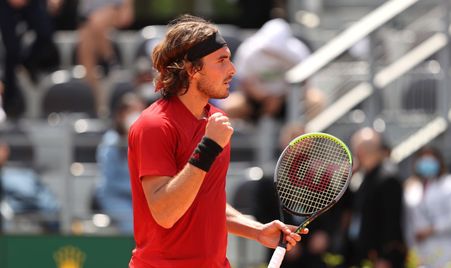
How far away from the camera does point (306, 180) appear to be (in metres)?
4.98

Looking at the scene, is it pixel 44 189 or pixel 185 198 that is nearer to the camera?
pixel 185 198

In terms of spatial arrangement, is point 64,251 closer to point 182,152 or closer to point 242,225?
point 242,225

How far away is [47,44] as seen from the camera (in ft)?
35.8

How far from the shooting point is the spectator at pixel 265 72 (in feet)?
30.8

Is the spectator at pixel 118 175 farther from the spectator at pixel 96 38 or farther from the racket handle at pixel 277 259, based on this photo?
the racket handle at pixel 277 259

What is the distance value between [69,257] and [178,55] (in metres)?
4.89

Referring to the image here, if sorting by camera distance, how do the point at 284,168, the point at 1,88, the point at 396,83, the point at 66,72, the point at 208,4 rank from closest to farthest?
the point at 284,168
the point at 396,83
the point at 1,88
the point at 66,72
the point at 208,4

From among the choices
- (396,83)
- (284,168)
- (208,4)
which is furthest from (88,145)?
(284,168)

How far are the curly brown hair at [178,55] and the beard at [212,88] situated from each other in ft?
0.17

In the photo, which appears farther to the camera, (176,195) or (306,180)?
(306,180)

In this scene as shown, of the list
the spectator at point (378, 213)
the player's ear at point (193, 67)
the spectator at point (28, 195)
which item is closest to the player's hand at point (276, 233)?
the player's ear at point (193, 67)

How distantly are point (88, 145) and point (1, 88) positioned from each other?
1.31 m

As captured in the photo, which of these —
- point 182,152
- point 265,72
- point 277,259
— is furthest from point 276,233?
point 265,72

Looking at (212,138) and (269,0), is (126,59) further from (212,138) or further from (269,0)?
(212,138)
